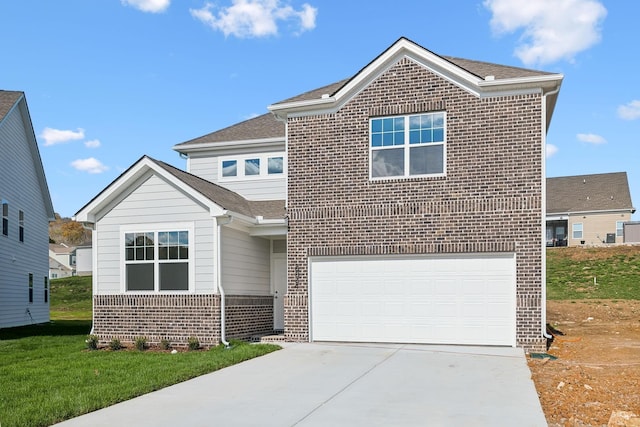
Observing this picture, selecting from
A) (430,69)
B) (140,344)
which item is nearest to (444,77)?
(430,69)

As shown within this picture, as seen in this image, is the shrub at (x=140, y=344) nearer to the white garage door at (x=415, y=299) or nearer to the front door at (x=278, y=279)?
the white garage door at (x=415, y=299)

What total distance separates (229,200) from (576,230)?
34.6 m

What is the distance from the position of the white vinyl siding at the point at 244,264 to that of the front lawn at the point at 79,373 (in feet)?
5.92

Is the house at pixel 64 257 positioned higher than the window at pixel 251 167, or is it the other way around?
the window at pixel 251 167

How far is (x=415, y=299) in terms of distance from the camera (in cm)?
1478

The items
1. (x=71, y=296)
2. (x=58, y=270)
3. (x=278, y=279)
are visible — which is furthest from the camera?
(x=58, y=270)

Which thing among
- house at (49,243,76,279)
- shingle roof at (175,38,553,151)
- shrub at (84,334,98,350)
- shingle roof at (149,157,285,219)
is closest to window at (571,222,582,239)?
shingle roof at (175,38,553,151)

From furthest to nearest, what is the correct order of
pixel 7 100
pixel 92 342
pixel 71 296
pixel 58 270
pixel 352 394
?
pixel 58 270
pixel 71 296
pixel 7 100
pixel 92 342
pixel 352 394

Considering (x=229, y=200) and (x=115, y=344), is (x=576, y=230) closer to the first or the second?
(x=229, y=200)

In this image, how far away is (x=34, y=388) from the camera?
10.1m

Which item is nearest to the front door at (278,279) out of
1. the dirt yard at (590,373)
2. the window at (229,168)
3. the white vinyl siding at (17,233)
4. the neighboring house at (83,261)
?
the window at (229,168)

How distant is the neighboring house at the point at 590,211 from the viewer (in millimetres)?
43406

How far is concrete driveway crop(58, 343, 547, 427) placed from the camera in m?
7.91

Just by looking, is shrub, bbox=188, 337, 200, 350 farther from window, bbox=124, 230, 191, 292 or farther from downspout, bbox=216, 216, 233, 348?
window, bbox=124, 230, 191, 292
